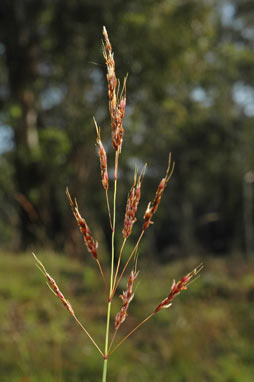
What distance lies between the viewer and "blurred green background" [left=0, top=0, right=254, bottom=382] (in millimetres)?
4262

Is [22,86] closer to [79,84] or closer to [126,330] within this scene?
[79,84]

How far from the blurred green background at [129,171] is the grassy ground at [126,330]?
0.07 ft

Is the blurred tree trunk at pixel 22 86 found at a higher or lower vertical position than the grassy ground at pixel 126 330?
higher

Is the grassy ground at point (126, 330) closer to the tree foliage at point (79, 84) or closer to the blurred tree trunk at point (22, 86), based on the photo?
the tree foliage at point (79, 84)

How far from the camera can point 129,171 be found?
13.9 m

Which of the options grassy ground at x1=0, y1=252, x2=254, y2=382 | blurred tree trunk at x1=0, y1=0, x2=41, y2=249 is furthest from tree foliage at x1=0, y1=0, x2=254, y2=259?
grassy ground at x1=0, y1=252, x2=254, y2=382

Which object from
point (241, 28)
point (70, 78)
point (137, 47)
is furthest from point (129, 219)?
point (241, 28)

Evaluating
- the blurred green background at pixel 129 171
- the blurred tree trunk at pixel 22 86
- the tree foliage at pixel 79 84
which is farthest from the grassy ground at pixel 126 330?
the blurred tree trunk at pixel 22 86

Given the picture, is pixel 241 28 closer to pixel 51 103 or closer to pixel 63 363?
pixel 51 103

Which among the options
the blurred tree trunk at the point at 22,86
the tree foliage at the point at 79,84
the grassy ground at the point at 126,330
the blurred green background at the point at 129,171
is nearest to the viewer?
the grassy ground at the point at 126,330

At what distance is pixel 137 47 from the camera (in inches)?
343

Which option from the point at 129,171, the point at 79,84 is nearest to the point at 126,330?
the point at 79,84

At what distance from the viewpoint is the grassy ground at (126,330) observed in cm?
372

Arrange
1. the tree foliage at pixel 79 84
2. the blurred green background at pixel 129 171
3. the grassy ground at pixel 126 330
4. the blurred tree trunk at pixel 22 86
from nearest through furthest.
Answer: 1. the grassy ground at pixel 126 330
2. the blurred green background at pixel 129 171
3. the tree foliage at pixel 79 84
4. the blurred tree trunk at pixel 22 86
